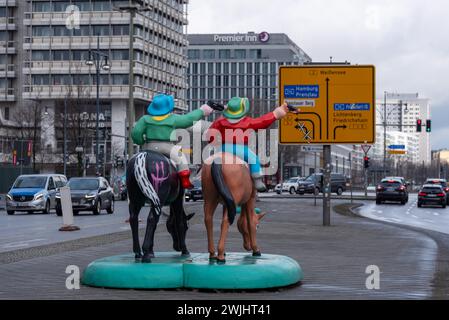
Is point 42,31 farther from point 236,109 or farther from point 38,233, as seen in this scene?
point 236,109

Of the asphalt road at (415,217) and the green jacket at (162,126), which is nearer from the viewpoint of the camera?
the green jacket at (162,126)

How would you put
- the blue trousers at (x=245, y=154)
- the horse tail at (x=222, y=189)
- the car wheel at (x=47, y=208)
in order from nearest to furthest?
the horse tail at (x=222, y=189) < the blue trousers at (x=245, y=154) < the car wheel at (x=47, y=208)

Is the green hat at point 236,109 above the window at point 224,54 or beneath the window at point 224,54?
beneath

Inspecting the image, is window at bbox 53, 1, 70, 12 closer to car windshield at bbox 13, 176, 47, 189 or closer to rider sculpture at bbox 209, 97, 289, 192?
car windshield at bbox 13, 176, 47, 189

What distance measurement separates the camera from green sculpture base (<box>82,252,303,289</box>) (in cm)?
924

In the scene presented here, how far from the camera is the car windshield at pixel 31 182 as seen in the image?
122 feet

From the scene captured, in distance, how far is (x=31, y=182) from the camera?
122 feet

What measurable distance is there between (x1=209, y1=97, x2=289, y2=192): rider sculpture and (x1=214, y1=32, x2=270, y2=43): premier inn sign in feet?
455

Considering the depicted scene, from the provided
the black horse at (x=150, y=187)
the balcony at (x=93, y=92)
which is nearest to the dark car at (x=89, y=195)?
the black horse at (x=150, y=187)

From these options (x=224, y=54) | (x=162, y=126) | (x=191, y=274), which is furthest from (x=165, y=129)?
(x=224, y=54)

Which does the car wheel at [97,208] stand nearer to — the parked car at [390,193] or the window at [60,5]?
the parked car at [390,193]

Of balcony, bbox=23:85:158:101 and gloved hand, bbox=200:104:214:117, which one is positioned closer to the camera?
gloved hand, bbox=200:104:214:117

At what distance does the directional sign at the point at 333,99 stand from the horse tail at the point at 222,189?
17435mm

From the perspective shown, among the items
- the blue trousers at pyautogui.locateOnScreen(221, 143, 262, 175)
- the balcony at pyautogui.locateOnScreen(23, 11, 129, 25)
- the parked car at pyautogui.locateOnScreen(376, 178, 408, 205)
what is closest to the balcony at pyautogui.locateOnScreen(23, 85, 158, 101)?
the balcony at pyautogui.locateOnScreen(23, 11, 129, 25)
